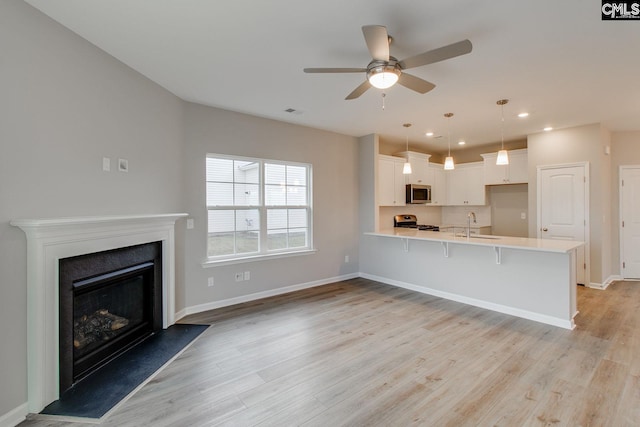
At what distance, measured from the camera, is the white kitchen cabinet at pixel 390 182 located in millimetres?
5781

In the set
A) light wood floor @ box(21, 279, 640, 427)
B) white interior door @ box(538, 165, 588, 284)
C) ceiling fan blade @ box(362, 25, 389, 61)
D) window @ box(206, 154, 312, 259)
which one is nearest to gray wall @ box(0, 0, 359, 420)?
window @ box(206, 154, 312, 259)

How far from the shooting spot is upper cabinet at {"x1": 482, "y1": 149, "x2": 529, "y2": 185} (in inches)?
228

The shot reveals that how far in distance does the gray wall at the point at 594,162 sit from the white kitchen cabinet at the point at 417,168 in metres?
1.99

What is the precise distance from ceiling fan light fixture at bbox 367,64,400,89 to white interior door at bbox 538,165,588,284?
4.66 meters

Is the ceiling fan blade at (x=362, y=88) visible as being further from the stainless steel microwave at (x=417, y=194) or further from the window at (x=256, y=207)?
the stainless steel microwave at (x=417, y=194)

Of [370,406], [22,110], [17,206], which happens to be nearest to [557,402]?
[370,406]

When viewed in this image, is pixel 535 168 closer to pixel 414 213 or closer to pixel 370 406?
pixel 414 213

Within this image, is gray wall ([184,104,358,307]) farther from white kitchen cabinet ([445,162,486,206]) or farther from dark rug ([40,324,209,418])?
white kitchen cabinet ([445,162,486,206])

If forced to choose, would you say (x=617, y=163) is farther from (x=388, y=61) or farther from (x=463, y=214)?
(x=388, y=61)

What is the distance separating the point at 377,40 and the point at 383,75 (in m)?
0.33

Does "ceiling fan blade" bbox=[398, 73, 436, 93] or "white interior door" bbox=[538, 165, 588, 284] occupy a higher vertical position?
"ceiling fan blade" bbox=[398, 73, 436, 93]

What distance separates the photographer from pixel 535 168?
5457 mm

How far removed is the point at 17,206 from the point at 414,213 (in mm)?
6568

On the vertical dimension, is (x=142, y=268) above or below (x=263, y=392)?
above
